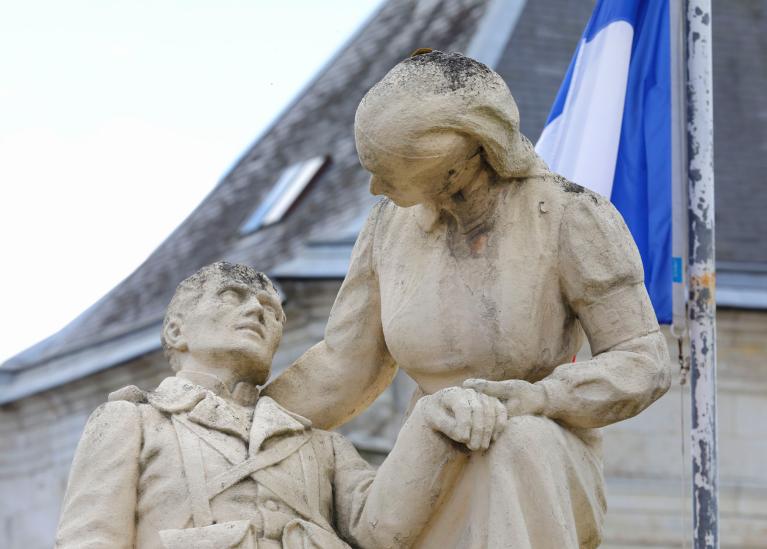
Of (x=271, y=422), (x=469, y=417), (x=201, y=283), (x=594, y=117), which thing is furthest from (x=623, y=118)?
(x=469, y=417)

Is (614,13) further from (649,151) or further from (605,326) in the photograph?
(605,326)

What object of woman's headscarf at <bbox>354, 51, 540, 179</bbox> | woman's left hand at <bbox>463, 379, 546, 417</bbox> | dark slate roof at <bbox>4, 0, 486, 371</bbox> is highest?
woman's headscarf at <bbox>354, 51, 540, 179</bbox>

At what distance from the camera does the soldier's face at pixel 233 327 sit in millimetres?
9305

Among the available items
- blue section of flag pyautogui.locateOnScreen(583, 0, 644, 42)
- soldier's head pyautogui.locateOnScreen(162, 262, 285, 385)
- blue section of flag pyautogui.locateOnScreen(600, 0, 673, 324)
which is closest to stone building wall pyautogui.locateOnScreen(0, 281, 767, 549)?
blue section of flag pyautogui.locateOnScreen(583, 0, 644, 42)

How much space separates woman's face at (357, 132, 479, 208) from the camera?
29.0ft

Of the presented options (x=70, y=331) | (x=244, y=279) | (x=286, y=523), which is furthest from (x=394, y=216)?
(x=70, y=331)

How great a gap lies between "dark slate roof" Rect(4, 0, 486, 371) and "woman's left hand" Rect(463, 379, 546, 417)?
17.6 m

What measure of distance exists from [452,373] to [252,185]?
22101 millimetres

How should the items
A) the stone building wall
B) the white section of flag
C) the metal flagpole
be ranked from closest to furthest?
the metal flagpole → the white section of flag → the stone building wall

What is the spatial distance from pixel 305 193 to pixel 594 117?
1487 centimetres

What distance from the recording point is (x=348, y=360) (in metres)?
9.52

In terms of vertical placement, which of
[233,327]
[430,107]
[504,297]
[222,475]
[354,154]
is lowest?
[354,154]

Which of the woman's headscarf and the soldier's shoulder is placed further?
the soldier's shoulder

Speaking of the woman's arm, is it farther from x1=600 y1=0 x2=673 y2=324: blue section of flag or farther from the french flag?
the french flag
